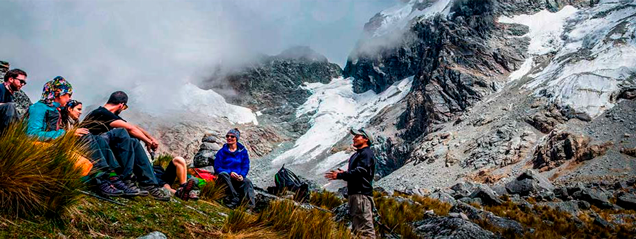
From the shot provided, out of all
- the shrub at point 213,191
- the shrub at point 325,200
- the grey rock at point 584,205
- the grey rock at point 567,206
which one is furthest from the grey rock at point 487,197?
the shrub at point 213,191

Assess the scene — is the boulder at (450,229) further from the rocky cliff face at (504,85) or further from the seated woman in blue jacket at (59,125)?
the rocky cliff face at (504,85)

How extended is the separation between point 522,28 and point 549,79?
128 ft

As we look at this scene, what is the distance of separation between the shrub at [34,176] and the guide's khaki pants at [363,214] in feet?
13.2

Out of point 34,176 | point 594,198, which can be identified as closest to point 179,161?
point 34,176

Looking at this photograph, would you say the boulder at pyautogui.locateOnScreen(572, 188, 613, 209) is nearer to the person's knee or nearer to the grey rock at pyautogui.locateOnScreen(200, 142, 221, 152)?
the grey rock at pyautogui.locateOnScreen(200, 142, 221, 152)

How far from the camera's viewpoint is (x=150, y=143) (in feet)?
17.5

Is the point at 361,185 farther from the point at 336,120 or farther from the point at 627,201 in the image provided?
the point at 336,120

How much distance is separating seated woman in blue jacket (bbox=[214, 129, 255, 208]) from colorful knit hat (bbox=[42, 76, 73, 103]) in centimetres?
289

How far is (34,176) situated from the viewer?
3018 millimetres

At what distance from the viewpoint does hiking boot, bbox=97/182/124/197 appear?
13.5 feet

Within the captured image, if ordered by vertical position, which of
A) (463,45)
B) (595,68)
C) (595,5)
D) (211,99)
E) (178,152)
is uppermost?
(211,99)

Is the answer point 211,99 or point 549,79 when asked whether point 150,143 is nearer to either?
point 549,79

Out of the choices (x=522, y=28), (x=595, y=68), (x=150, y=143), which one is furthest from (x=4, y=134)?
(x=522, y=28)

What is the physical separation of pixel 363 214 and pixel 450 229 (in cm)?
177
